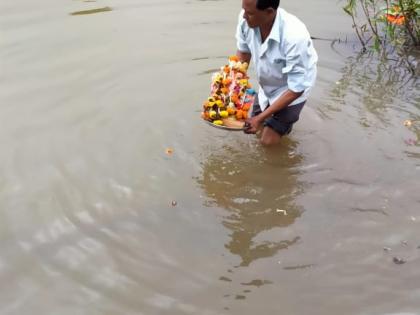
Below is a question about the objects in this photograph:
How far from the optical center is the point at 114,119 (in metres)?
4.62

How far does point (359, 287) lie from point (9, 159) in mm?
2716

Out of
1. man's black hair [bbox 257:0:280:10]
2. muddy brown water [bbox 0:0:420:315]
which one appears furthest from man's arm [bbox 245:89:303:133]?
man's black hair [bbox 257:0:280:10]

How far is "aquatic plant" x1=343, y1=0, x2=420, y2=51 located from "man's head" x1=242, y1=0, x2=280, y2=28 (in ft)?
9.39

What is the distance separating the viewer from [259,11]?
3.32 m

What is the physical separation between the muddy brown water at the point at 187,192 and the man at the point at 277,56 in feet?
1.75

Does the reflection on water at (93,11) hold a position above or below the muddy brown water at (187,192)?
above

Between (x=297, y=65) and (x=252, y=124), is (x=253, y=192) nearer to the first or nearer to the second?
(x=252, y=124)

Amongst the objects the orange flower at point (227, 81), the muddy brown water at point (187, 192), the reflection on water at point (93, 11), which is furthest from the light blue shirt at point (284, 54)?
the reflection on water at point (93, 11)

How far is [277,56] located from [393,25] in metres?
3.48

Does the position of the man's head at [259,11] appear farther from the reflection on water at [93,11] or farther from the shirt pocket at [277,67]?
the reflection on water at [93,11]

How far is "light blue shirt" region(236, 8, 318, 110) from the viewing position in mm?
3432

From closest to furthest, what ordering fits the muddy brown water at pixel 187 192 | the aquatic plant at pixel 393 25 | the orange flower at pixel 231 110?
the muddy brown water at pixel 187 192
the orange flower at pixel 231 110
the aquatic plant at pixel 393 25

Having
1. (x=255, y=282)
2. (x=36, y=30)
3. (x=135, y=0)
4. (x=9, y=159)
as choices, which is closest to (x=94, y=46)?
(x=36, y=30)

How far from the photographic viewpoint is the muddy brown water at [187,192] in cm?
287
